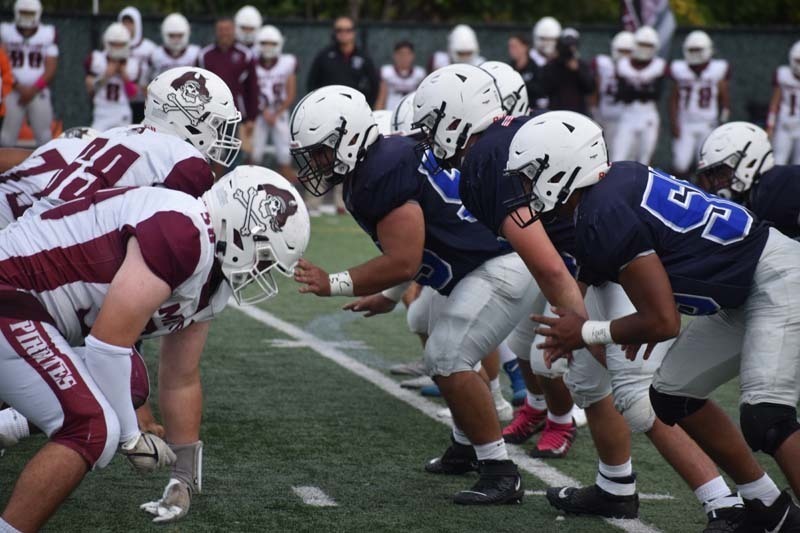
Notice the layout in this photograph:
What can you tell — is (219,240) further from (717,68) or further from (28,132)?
(28,132)

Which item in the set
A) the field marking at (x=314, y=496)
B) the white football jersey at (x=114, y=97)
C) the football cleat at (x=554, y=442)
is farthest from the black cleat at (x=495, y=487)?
the white football jersey at (x=114, y=97)

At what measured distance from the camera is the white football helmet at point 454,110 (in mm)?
4562

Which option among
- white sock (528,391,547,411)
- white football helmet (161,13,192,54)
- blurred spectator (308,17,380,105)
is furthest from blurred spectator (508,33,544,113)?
white sock (528,391,547,411)

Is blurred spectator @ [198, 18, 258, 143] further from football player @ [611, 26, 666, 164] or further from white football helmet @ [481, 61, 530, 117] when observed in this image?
white football helmet @ [481, 61, 530, 117]

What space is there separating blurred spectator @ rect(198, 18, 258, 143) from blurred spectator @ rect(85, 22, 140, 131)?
30.6 inches

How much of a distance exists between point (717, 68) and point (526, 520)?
35.0 ft

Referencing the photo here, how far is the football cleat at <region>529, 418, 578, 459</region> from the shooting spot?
520 cm

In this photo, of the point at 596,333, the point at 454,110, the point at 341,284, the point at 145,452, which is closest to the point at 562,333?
the point at 596,333

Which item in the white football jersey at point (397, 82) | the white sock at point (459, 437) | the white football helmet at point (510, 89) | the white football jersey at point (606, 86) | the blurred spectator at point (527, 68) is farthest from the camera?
the white football jersey at point (606, 86)

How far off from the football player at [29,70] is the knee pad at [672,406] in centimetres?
991

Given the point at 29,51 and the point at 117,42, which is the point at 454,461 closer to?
the point at 117,42

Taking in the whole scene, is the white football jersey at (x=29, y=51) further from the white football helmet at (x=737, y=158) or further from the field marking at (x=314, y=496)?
the field marking at (x=314, y=496)

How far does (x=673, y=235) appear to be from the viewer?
12.5 feet

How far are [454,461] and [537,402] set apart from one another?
2.40 ft
